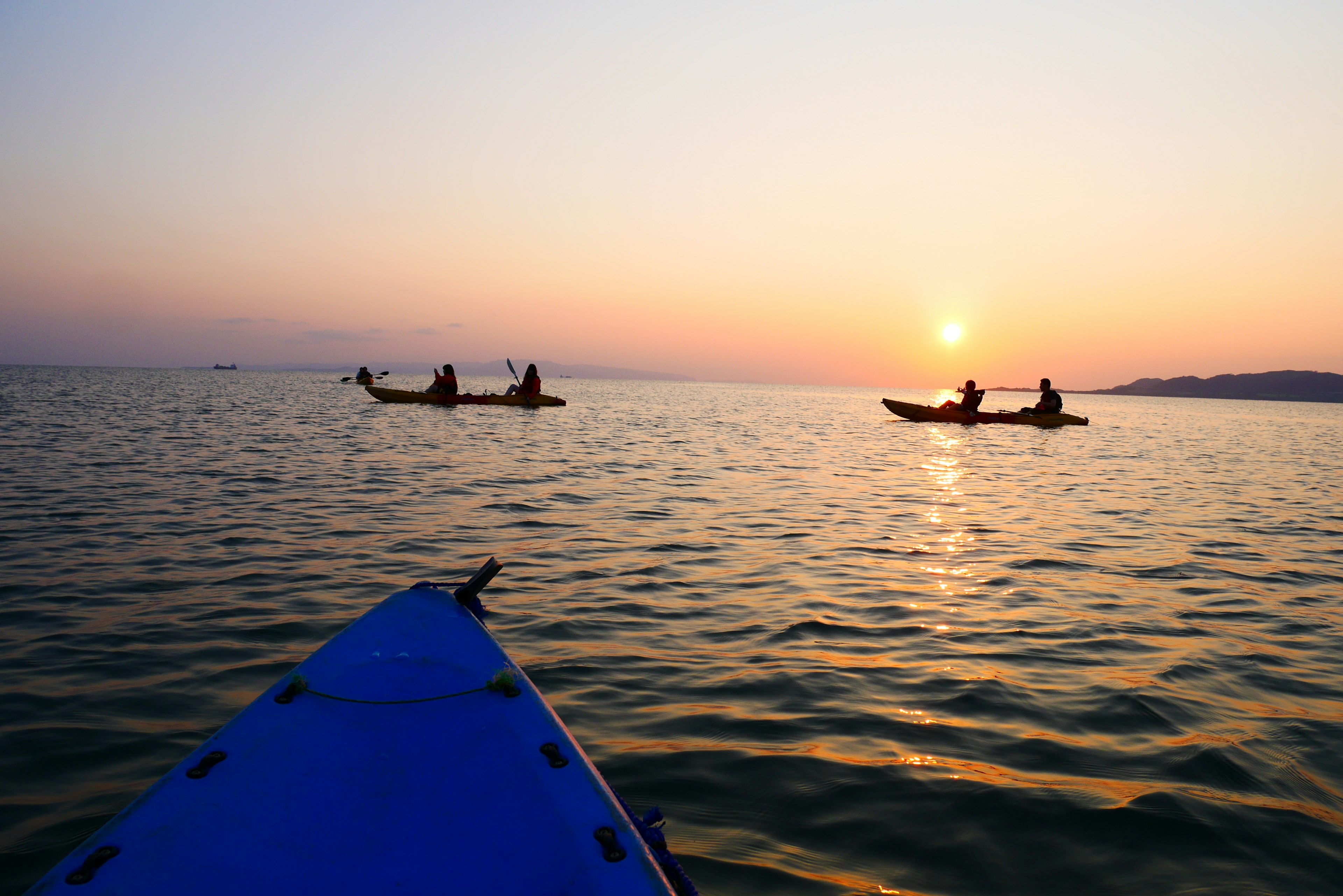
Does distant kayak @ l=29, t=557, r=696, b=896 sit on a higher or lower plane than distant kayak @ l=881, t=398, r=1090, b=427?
lower

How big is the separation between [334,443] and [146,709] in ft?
49.7

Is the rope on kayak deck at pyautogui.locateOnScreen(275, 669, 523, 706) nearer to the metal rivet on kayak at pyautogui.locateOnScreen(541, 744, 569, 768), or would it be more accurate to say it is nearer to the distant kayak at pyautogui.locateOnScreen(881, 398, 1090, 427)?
the metal rivet on kayak at pyautogui.locateOnScreen(541, 744, 569, 768)

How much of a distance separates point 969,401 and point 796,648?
1053 inches

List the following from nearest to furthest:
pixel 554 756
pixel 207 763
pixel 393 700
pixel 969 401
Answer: pixel 207 763 → pixel 554 756 → pixel 393 700 → pixel 969 401

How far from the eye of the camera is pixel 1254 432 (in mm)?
39094

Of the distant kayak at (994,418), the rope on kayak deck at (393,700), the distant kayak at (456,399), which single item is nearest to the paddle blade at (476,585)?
the rope on kayak deck at (393,700)

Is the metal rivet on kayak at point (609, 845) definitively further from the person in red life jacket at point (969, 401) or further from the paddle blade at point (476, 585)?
the person in red life jacket at point (969, 401)

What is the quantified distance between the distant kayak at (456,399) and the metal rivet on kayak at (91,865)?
28.3m

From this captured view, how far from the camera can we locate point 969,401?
29.1m

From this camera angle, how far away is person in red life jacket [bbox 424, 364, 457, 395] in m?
30.1

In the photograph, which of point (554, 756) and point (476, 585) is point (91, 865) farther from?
point (476, 585)

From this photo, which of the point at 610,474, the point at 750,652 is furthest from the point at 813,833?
the point at 610,474

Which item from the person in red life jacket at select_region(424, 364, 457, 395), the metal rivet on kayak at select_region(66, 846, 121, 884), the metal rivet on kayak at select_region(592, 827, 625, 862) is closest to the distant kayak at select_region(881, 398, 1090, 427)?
the person in red life jacket at select_region(424, 364, 457, 395)

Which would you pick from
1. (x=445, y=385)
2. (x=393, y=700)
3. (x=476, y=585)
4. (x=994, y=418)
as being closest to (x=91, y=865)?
(x=393, y=700)
